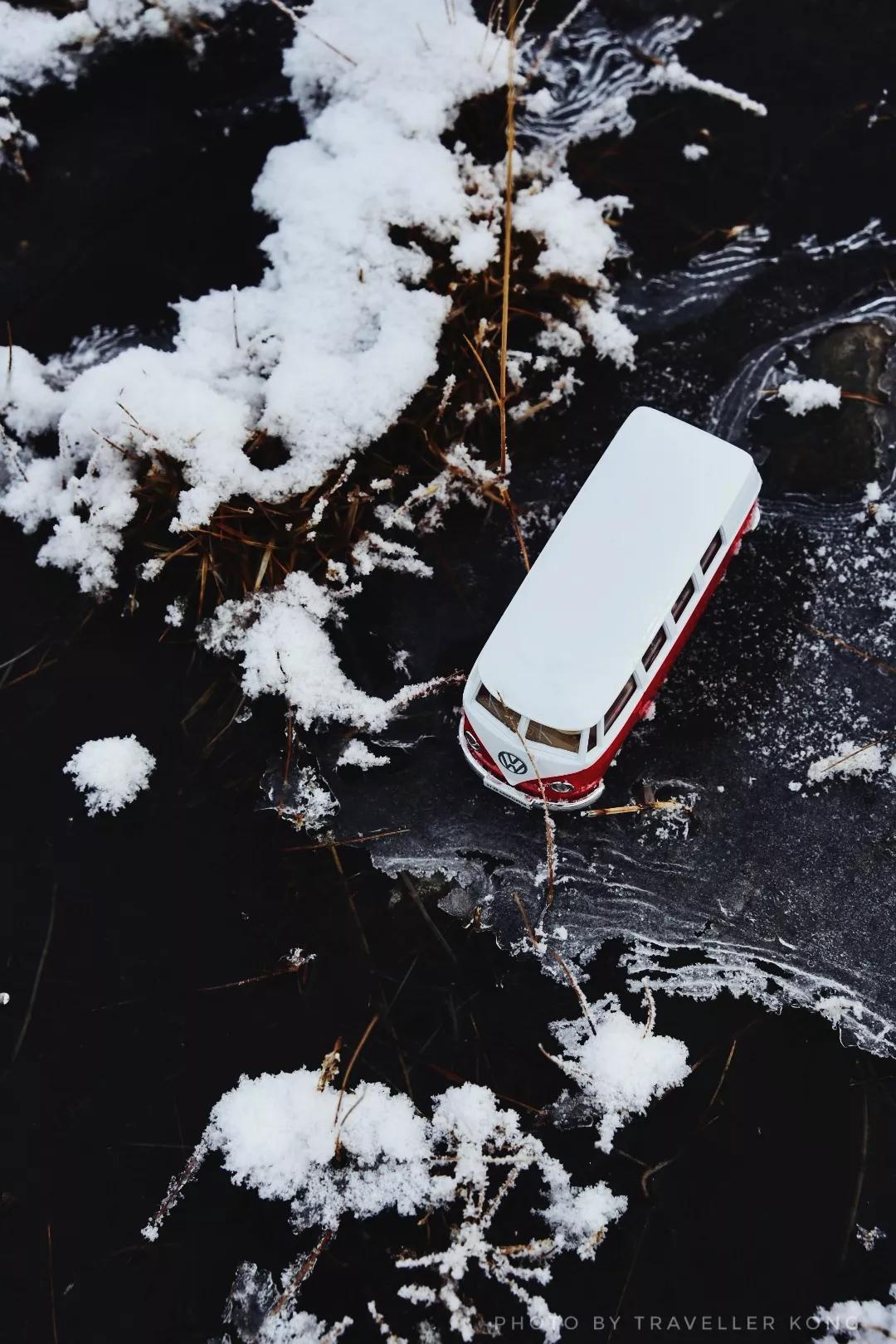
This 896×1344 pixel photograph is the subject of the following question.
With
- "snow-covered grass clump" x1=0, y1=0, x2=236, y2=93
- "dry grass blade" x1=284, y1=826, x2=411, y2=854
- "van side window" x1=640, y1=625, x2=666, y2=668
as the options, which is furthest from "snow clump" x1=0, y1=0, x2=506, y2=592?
"van side window" x1=640, y1=625, x2=666, y2=668

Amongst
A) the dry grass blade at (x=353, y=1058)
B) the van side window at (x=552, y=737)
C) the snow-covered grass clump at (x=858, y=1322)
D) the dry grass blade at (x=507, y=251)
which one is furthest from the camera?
the dry grass blade at (x=507, y=251)

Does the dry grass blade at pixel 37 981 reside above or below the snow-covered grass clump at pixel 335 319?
below

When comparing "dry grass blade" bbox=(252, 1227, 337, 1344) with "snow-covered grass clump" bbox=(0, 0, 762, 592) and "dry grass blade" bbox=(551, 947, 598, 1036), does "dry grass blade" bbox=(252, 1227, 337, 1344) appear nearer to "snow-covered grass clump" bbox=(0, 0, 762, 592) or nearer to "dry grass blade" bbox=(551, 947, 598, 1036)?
"dry grass blade" bbox=(551, 947, 598, 1036)

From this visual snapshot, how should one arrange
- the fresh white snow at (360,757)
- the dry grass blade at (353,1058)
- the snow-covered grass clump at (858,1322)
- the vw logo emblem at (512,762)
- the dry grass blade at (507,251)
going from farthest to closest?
the dry grass blade at (507,251), the fresh white snow at (360,757), the vw logo emblem at (512,762), the dry grass blade at (353,1058), the snow-covered grass clump at (858,1322)

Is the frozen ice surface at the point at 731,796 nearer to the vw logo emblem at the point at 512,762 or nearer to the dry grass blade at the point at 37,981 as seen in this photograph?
the vw logo emblem at the point at 512,762

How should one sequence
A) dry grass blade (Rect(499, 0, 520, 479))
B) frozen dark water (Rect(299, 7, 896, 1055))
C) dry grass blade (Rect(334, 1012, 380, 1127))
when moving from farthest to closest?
dry grass blade (Rect(499, 0, 520, 479)) < frozen dark water (Rect(299, 7, 896, 1055)) < dry grass blade (Rect(334, 1012, 380, 1127))

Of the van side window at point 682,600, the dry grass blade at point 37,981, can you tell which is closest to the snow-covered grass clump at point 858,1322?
the van side window at point 682,600

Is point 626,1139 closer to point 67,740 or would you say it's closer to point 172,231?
point 67,740
